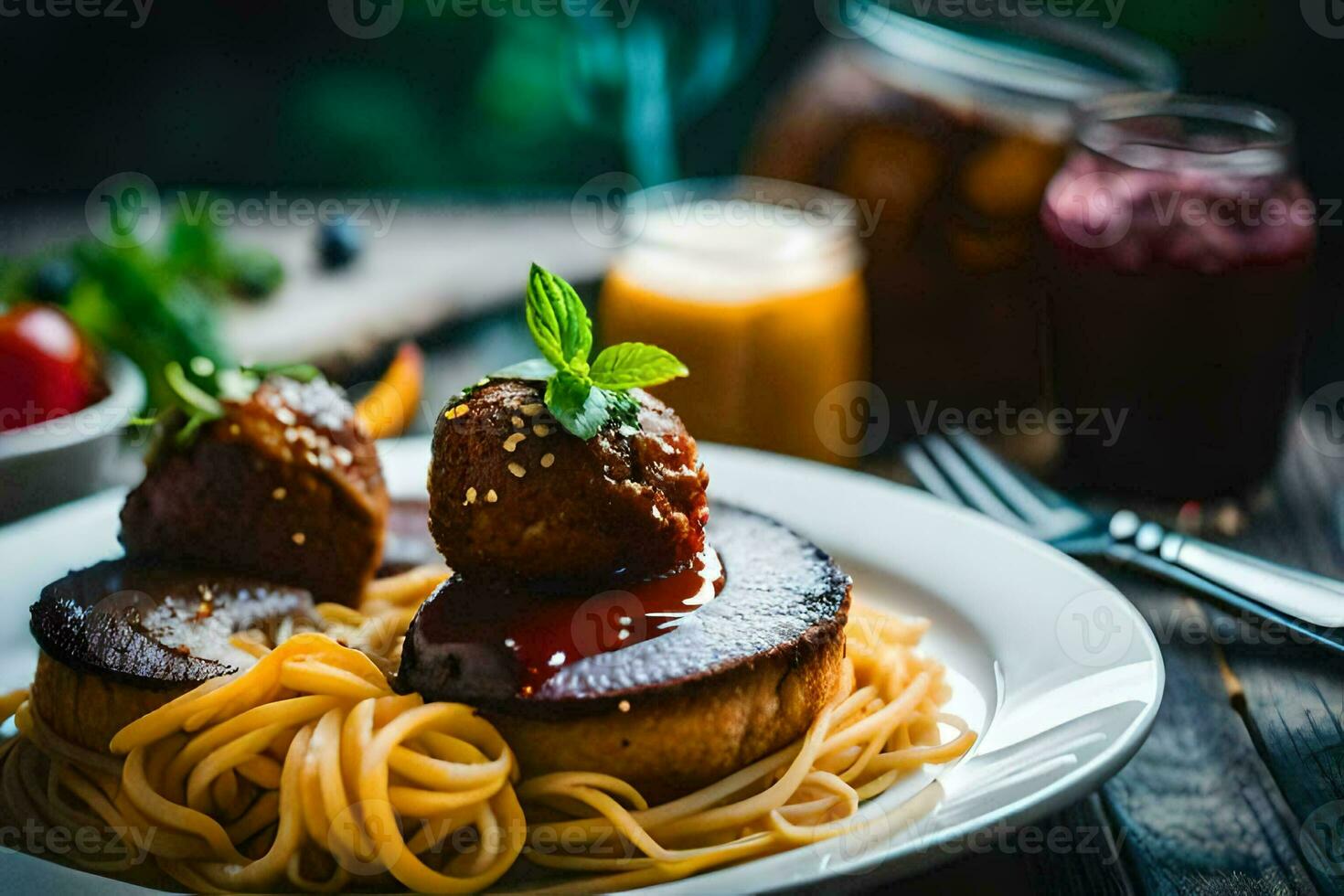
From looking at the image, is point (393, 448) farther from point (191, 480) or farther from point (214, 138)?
point (214, 138)

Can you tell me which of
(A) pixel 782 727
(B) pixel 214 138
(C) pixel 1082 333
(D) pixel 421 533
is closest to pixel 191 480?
(D) pixel 421 533

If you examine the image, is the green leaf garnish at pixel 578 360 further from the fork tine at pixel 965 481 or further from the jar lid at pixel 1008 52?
the jar lid at pixel 1008 52

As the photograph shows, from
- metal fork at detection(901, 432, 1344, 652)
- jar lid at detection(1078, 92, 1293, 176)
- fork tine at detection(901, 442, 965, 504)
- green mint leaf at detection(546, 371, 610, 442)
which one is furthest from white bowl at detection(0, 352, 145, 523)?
jar lid at detection(1078, 92, 1293, 176)

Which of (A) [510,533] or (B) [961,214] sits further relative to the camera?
(B) [961,214]

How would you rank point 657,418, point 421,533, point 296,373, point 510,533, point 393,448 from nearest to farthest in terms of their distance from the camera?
1. point 510,533
2. point 657,418
3. point 296,373
4. point 421,533
5. point 393,448

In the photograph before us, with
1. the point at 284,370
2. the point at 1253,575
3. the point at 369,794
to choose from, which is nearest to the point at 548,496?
the point at 369,794

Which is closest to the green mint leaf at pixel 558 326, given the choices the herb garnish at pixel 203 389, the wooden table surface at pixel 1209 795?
the herb garnish at pixel 203 389
